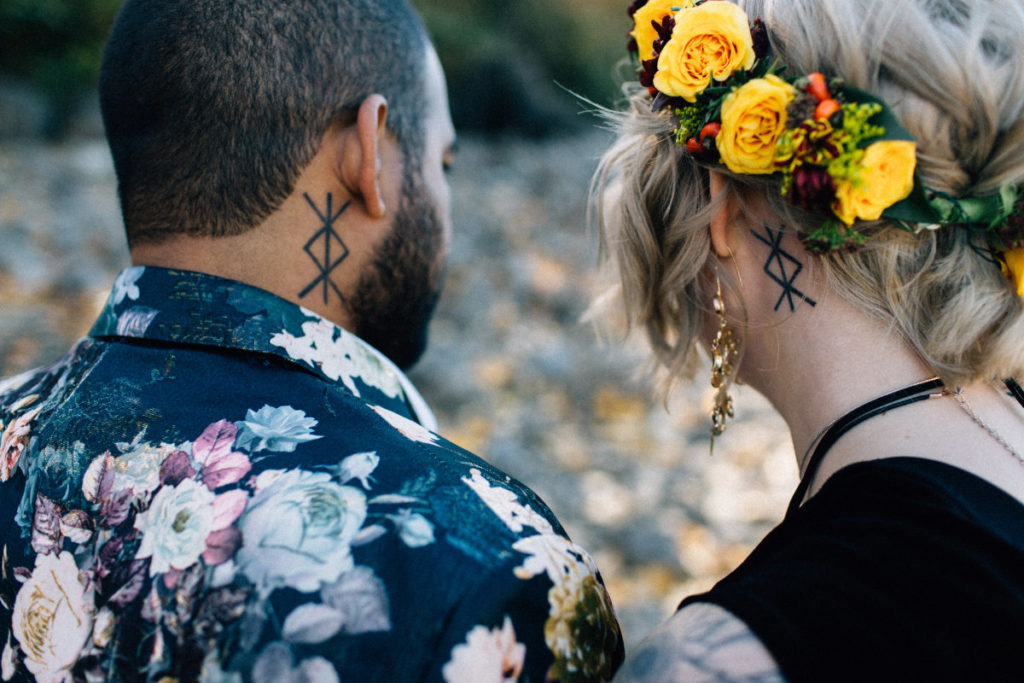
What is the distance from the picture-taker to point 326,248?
59.5 inches

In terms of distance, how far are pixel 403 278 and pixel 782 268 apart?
0.79 meters

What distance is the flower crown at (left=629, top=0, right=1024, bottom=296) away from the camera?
3.81 ft

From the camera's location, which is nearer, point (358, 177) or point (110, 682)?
point (110, 682)

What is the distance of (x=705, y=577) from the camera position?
348 centimetres

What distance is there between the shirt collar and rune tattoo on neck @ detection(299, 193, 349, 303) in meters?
0.12

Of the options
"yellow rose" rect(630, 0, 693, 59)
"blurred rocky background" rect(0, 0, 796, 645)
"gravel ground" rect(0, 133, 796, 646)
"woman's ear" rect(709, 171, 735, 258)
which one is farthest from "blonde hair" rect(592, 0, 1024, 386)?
"gravel ground" rect(0, 133, 796, 646)

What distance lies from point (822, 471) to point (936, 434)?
0.62 feet

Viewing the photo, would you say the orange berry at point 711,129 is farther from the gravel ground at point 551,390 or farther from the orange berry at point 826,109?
the gravel ground at point 551,390

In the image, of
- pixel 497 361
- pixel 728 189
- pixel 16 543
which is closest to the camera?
pixel 16 543

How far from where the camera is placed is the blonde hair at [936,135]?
1173mm

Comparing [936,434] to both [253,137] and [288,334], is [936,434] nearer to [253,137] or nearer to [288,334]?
[288,334]

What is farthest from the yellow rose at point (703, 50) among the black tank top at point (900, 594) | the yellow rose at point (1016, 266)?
the black tank top at point (900, 594)

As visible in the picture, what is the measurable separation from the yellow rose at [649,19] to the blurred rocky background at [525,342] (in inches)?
9.4

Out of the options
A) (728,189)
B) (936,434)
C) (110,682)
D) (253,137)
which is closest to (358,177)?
(253,137)
